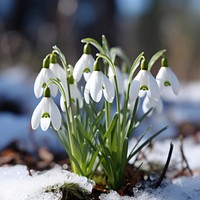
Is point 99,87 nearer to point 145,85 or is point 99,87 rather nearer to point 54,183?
point 145,85

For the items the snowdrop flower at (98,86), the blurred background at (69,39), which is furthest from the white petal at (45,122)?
the blurred background at (69,39)

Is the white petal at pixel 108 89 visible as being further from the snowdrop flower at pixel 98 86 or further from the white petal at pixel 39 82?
the white petal at pixel 39 82

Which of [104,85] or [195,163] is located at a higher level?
[104,85]

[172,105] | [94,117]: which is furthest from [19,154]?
[172,105]

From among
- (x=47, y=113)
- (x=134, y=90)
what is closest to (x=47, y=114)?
(x=47, y=113)

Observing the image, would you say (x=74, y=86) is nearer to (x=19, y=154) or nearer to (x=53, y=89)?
(x=53, y=89)

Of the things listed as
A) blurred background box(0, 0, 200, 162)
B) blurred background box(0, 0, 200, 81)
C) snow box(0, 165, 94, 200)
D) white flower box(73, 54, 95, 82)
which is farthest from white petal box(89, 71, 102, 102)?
blurred background box(0, 0, 200, 81)
